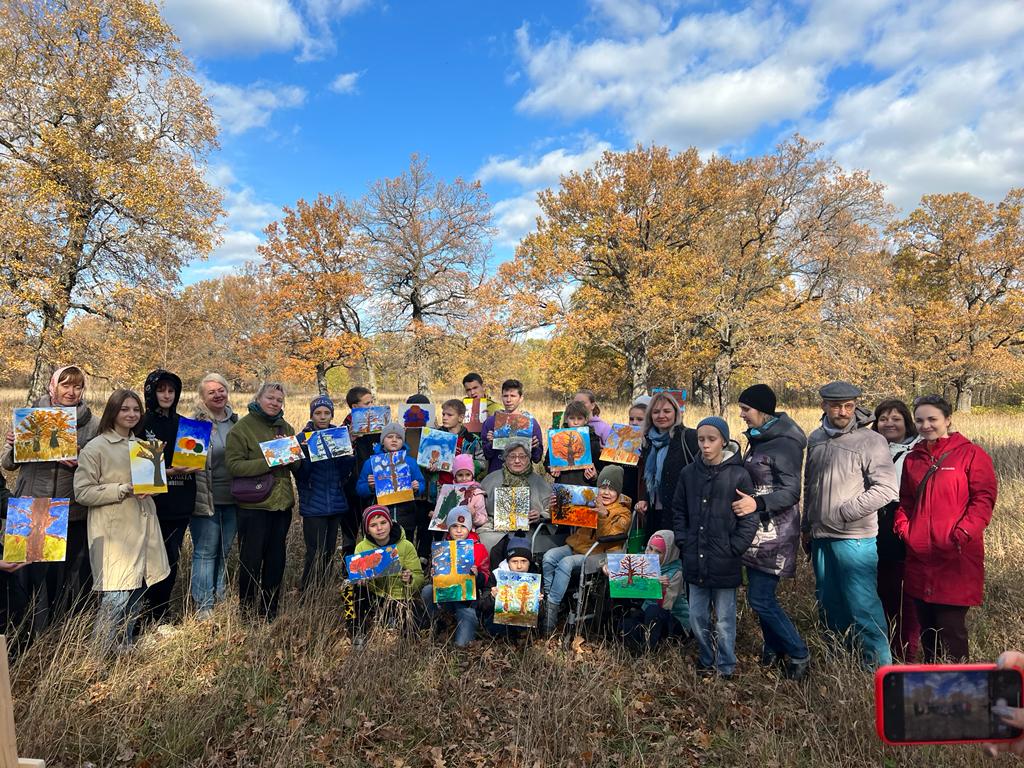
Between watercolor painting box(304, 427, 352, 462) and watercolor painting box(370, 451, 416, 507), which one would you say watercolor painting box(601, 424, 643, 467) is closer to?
watercolor painting box(370, 451, 416, 507)

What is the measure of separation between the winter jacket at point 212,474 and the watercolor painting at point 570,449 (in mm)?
3255

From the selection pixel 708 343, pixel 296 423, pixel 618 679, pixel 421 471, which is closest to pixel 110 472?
pixel 421 471

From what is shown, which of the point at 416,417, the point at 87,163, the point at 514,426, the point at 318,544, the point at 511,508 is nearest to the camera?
the point at 511,508

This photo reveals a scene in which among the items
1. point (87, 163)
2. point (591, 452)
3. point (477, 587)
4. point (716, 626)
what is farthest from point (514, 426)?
point (87, 163)

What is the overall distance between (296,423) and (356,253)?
16508 mm

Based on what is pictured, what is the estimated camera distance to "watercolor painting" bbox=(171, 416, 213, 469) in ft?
16.1

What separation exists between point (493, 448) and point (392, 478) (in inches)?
47.9

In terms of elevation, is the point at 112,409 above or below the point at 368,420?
above

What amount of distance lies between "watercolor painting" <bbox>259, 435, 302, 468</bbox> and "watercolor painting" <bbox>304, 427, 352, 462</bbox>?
252mm

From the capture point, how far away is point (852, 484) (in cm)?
428

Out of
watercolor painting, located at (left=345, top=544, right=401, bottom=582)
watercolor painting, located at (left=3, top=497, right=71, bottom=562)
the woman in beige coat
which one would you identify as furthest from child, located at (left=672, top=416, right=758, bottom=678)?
watercolor painting, located at (left=3, top=497, right=71, bottom=562)

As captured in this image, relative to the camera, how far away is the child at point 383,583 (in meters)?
5.02

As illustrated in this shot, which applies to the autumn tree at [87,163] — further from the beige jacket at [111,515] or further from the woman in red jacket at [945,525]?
the woman in red jacket at [945,525]

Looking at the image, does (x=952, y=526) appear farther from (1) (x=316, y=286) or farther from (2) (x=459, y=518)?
(1) (x=316, y=286)
